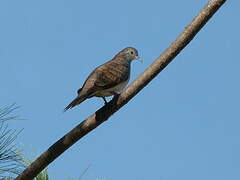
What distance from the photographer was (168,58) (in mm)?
2629

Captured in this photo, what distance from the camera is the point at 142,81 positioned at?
8.71 feet

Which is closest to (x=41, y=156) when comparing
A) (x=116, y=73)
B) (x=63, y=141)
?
(x=63, y=141)

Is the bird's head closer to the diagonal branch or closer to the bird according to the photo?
the bird

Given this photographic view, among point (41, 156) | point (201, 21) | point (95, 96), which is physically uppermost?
point (95, 96)

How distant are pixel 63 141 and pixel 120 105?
1.26 ft

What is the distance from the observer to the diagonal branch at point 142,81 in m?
2.62

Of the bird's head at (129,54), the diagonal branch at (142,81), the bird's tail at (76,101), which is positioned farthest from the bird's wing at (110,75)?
the diagonal branch at (142,81)

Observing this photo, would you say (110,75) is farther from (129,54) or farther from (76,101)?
(129,54)

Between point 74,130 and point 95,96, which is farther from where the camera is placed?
point 95,96

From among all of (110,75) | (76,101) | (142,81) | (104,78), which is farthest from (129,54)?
(142,81)

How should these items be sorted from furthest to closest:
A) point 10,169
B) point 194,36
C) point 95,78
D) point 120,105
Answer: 1. point 95,78
2. point 10,169
3. point 120,105
4. point 194,36

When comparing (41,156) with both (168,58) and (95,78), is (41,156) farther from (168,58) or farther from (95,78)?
(95,78)

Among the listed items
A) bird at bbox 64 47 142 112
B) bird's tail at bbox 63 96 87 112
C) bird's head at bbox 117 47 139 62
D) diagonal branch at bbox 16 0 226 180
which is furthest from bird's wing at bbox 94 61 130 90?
diagonal branch at bbox 16 0 226 180

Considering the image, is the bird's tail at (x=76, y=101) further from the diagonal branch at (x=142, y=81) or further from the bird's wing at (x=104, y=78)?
the diagonal branch at (x=142, y=81)
